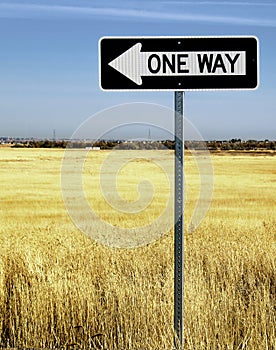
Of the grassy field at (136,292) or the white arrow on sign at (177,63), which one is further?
the grassy field at (136,292)

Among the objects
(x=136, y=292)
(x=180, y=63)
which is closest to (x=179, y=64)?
(x=180, y=63)

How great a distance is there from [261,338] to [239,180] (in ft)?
101

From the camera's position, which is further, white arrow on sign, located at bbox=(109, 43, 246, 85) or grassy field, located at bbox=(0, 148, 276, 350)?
grassy field, located at bbox=(0, 148, 276, 350)

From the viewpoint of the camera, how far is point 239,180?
35375 mm

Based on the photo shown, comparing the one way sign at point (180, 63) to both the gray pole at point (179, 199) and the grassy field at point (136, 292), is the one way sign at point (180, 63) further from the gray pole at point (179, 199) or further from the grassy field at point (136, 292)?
the grassy field at point (136, 292)

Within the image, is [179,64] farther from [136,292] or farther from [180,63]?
[136,292]

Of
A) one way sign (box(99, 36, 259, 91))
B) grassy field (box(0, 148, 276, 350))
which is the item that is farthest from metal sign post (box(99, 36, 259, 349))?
grassy field (box(0, 148, 276, 350))

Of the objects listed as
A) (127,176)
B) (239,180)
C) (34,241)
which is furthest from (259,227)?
(127,176)

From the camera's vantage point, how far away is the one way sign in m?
3.97

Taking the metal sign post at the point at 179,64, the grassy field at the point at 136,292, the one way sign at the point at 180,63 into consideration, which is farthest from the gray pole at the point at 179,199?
the grassy field at the point at 136,292

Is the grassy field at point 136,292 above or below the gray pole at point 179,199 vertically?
below

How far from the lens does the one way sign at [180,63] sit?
397cm

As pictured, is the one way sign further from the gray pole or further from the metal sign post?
the gray pole

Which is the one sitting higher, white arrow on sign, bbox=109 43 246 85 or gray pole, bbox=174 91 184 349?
white arrow on sign, bbox=109 43 246 85
